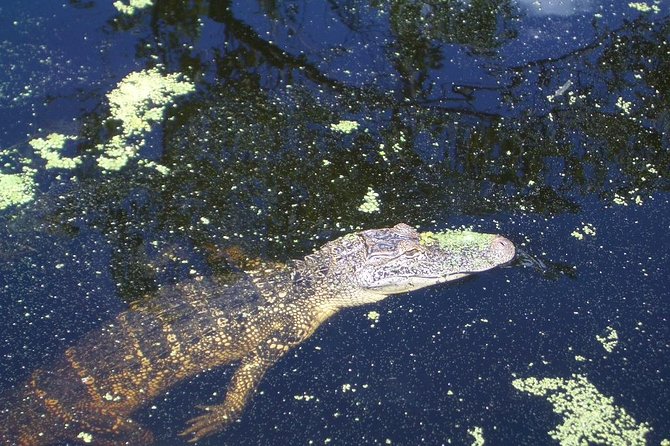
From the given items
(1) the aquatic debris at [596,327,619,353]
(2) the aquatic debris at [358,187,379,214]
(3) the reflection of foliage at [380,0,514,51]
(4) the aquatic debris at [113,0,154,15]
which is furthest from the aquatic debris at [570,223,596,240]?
(4) the aquatic debris at [113,0,154,15]

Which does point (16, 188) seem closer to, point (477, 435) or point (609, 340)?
point (477, 435)

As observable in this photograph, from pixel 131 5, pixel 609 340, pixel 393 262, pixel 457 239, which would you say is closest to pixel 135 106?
pixel 131 5

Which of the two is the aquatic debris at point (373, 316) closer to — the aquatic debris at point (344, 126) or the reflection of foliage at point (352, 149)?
the reflection of foliage at point (352, 149)

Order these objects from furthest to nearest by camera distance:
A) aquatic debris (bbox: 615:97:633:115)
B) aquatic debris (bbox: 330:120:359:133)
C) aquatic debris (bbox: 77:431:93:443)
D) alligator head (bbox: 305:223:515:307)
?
aquatic debris (bbox: 615:97:633:115), aquatic debris (bbox: 330:120:359:133), alligator head (bbox: 305:223:515:307), aquatic debris (bbox: 77:431:93:443)

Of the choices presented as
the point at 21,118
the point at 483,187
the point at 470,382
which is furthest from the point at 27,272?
the point at 483,187

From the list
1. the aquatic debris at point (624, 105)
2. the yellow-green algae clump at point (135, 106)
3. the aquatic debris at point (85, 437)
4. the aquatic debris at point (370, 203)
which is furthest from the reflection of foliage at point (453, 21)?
the aquatic debris at point (85, 437)

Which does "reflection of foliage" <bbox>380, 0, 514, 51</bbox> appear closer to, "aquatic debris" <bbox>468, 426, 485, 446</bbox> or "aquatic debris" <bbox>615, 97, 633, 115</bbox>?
"aquatic debris" <bbox>615, 97, 633, 115</bbox>

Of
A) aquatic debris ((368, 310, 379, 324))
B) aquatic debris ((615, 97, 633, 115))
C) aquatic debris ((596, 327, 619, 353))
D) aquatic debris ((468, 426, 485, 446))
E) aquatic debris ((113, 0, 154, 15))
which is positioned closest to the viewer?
aquatic debris ((468, 426, 485, 446))
